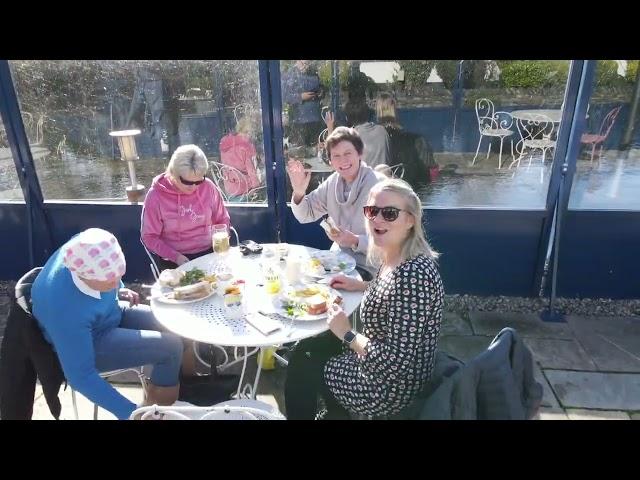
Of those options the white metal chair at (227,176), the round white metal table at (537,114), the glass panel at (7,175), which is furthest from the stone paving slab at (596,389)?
the glass panel at (7,175)

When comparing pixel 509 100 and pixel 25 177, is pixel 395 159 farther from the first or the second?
pixel 25 177

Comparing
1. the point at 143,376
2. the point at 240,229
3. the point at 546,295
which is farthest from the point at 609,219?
the point at 143,376

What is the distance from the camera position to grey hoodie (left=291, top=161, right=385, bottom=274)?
11.0 ft

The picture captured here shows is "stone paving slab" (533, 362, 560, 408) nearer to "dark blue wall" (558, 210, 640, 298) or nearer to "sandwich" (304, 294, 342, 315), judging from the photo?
"dark blue wall" (558, 210, 640, 298)

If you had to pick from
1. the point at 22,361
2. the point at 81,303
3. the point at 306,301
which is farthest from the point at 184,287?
the point at 22,361

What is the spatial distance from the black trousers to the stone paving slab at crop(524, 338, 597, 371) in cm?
195

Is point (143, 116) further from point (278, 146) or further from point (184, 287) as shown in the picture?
point (184, 287)

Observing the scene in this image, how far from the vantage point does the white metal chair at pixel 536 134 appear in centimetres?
388

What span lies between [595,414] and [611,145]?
2.32 meters

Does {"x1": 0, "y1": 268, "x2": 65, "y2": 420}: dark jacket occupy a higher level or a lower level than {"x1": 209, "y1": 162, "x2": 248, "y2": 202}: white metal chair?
lower

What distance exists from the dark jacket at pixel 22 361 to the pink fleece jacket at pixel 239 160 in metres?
2.38

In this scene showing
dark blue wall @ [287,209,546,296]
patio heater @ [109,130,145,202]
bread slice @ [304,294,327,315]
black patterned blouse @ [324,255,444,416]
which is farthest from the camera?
patio heater @ [109,130,145,202]

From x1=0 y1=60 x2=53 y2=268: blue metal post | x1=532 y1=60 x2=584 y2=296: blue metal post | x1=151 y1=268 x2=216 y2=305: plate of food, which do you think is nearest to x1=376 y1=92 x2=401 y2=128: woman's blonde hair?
x1=532 y1=60 x2=584 y2=296: blue metal post
